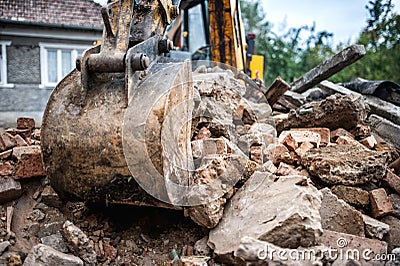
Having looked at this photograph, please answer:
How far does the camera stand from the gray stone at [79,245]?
2.28m

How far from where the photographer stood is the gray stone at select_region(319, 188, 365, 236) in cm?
246

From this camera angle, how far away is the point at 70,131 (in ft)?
7.65

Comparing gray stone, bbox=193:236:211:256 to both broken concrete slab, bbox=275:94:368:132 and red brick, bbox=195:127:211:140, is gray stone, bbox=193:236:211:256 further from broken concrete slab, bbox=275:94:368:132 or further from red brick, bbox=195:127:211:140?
broken concrete slab, bbox=275:94:368:132

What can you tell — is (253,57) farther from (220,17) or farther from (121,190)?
(121,190)

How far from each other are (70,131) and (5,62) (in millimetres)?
9989

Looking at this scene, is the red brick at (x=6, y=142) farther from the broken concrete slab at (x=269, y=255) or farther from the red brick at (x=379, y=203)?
the red brick at (x=379, y=203)

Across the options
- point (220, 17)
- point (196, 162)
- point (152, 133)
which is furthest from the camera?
point (220, 17)

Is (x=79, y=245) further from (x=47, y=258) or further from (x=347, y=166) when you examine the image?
(x=347, y=166)

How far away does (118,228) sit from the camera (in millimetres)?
2648

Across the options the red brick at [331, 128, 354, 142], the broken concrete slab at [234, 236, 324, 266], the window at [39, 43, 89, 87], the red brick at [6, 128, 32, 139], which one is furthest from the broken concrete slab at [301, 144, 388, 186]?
the window at [39, 43, 89, 87]

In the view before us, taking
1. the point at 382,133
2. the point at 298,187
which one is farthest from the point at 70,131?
the point at 382,133

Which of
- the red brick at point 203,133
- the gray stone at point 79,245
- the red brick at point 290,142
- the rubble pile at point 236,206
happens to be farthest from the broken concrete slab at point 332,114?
the gray stone at point 79,245

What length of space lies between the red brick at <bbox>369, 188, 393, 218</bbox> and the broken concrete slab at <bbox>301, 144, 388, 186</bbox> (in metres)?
0.12

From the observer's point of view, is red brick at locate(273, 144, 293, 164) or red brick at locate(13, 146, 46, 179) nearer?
red brick at locate(13, 146, 46, 179)
